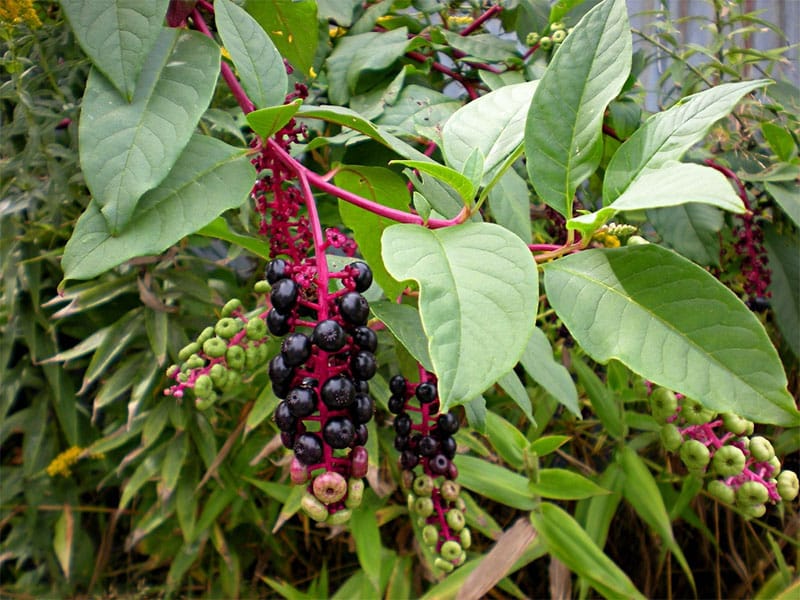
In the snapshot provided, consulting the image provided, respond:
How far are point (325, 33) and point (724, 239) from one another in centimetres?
68

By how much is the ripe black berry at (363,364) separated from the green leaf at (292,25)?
401mm

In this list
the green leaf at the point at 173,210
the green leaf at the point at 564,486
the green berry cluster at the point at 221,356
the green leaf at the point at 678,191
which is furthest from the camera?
the green leaf at the point at 564,486

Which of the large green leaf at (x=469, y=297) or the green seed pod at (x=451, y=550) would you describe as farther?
the green seed pod at (x=451, y=550)

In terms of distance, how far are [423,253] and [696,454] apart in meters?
0.33

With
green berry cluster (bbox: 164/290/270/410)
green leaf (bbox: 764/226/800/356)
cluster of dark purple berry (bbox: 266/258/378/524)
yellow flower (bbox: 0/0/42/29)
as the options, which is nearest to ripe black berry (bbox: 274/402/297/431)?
cluster of dark purple berry (bbox: 266/258/378/524)

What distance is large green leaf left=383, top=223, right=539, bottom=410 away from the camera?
11.3 inches

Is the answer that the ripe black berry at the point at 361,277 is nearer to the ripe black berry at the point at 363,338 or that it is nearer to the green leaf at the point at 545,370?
the ripe black berry at the point at 363,338

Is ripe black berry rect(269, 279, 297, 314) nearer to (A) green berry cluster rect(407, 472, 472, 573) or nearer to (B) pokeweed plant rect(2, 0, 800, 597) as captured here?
(B) pokeweed plant rect(2, 0, 800, 597)

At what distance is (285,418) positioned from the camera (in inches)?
14.8

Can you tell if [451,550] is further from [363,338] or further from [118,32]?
[118,32]

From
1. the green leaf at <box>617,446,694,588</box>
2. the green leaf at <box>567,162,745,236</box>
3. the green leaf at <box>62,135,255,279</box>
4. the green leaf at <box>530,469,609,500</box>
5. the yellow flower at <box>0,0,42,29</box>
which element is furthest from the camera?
the green leaf at <box>617,446,694,588</box>

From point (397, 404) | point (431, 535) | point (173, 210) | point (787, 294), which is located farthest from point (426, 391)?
point (787, 294)

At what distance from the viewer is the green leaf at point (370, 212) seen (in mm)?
505

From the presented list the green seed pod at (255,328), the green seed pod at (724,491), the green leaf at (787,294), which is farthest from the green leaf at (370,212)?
the green leaf at (787,294)
